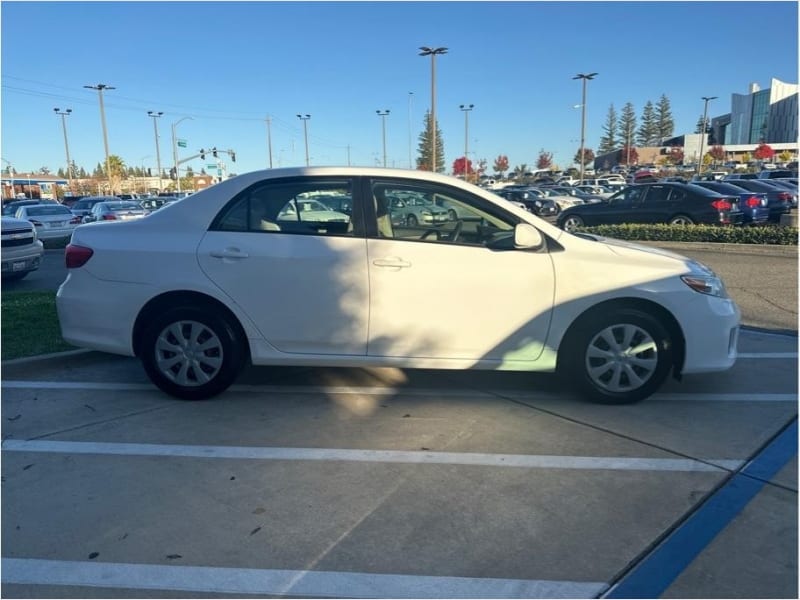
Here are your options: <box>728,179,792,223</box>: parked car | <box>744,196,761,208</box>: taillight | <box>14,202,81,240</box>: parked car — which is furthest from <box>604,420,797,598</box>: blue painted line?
<box>14,202,81,240</box>: parked car

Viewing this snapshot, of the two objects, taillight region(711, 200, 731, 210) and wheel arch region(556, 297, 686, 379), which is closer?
wheel arch region(556, 297, 686, 379)

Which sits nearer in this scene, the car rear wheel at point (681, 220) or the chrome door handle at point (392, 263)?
the chrome door handle at point (392, 263)

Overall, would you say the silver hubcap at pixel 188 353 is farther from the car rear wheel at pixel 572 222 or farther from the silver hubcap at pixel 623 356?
the car rear wheel at pixel 572 222

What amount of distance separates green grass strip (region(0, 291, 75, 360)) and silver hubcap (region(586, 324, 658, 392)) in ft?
15.0

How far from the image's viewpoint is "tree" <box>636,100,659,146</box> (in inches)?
5029

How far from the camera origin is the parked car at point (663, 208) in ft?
50.2

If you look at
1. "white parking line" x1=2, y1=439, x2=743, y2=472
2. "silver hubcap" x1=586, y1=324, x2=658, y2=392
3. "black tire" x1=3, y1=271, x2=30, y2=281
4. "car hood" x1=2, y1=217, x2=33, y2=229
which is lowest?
"white parking line" x1=2, y1=439, x2=743, y2=472

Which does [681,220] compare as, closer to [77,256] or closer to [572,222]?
[572,222]

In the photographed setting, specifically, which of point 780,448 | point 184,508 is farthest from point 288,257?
point 780,448

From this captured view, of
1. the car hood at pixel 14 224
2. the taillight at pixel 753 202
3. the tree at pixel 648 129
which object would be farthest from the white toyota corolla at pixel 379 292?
the tree at pixel 648 129

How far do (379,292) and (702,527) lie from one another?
7.91 feet

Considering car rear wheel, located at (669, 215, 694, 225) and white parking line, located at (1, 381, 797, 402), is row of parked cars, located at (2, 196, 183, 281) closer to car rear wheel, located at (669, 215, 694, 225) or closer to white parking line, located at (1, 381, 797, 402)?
white parking line, located at (1, 381, 797, 402)

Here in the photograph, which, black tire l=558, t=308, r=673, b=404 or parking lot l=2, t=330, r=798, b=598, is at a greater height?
black tire l=558, t=308, r=673, b=404

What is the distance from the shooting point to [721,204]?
49.8 ft
